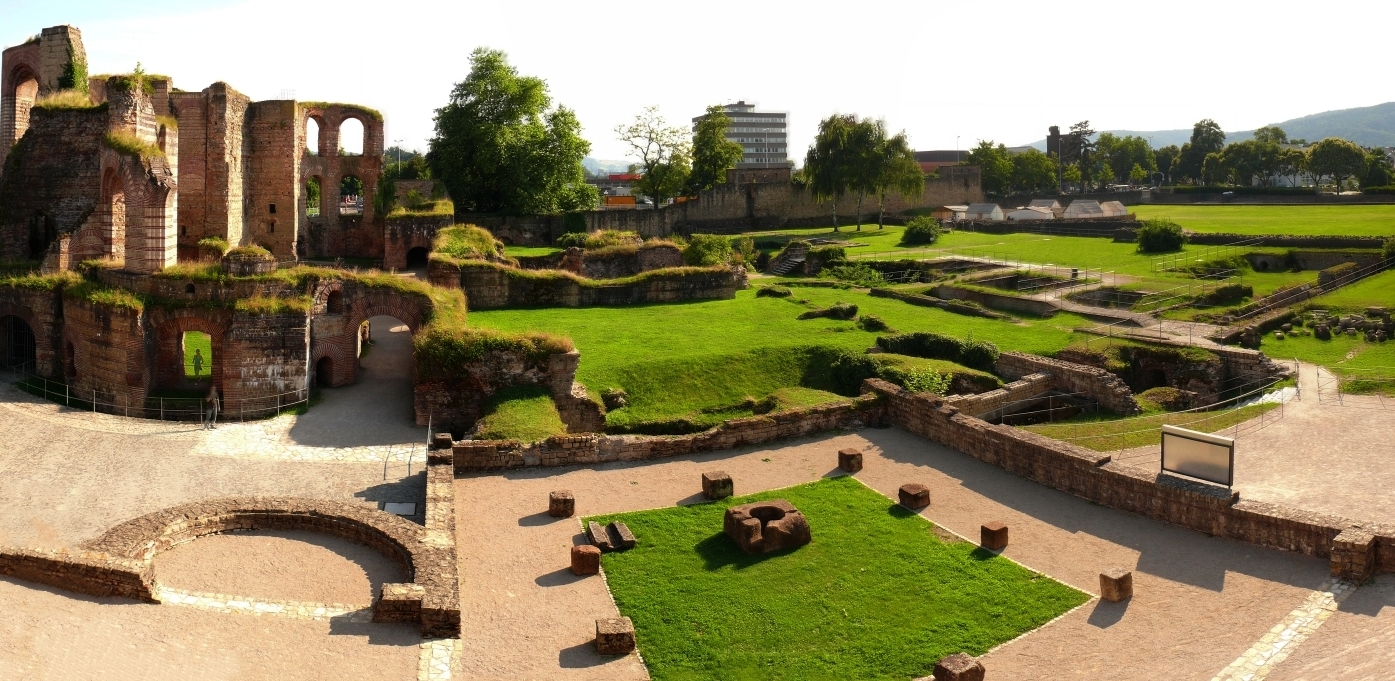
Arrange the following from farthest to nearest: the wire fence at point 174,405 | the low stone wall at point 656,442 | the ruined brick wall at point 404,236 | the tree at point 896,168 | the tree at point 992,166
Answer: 1. the tree at point 992,166
2. the tree at point 896,168
3. the ruined brick wall at point 404,236
4. the wire fence at point 174,405
5. the low stone wall at point 656,442

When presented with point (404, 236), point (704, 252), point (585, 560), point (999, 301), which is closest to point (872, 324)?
point (999, 301)

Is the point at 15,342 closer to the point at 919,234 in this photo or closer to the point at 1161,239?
the point at 919,234

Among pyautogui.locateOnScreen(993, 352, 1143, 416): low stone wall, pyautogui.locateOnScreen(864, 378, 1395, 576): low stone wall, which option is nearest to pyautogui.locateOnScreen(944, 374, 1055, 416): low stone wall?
pyautogui.locateOnScreen(993, 352, 1143, 416): low stone wall

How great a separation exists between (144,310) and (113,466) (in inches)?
241

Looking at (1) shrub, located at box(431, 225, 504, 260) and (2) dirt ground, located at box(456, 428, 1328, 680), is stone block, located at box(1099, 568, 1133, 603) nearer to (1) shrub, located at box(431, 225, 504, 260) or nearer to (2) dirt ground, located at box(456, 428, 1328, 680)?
(2) dirt ground, located at box(456, 428, 1328, 680)

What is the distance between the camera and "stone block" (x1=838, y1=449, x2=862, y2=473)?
20.5 meters

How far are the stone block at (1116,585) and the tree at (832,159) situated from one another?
4561cm

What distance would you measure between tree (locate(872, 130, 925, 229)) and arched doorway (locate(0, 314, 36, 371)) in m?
41.2

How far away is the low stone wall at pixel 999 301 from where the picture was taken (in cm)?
3581

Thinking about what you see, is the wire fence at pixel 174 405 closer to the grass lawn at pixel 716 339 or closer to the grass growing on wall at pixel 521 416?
the grass growing on wall at pixel 521 416

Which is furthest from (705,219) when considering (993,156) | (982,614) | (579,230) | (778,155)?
(778,155)

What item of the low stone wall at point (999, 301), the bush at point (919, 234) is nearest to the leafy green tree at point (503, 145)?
the bush at point (919, 234)

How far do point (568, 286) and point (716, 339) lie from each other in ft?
23.6

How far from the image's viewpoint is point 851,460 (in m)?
20.5
